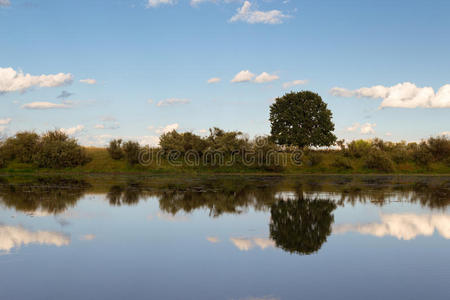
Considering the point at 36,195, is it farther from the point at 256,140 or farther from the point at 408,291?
the point at 256,140

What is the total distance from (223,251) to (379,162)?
45773 millimetres

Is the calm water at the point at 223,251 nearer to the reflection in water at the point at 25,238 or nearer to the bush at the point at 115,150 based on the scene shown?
the reflection in water at the point at 25,238

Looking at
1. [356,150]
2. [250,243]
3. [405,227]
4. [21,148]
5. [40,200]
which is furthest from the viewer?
[356,150]

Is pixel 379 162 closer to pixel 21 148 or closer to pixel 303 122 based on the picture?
pixel 303 122

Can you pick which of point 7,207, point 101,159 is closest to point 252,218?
point 7,207

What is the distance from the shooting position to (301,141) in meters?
57.1

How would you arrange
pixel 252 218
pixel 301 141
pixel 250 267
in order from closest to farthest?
pixel 250 267 < pixel 252 218 < pixel 301 141

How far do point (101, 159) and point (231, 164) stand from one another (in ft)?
57.0

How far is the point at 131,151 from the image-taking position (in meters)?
50.3

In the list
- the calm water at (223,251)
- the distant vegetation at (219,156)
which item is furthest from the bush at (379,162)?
the calm water at (223,251)

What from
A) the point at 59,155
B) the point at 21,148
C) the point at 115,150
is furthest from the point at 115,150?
the point at 21,148

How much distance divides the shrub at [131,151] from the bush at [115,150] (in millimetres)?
808

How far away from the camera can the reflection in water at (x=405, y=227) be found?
13.4m

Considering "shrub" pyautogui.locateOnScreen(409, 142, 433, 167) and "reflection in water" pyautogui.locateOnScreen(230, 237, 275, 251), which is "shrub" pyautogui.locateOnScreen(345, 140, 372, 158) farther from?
"reflection in water" pyautogui.locateOnScreen(230, 237, 275, 251)
